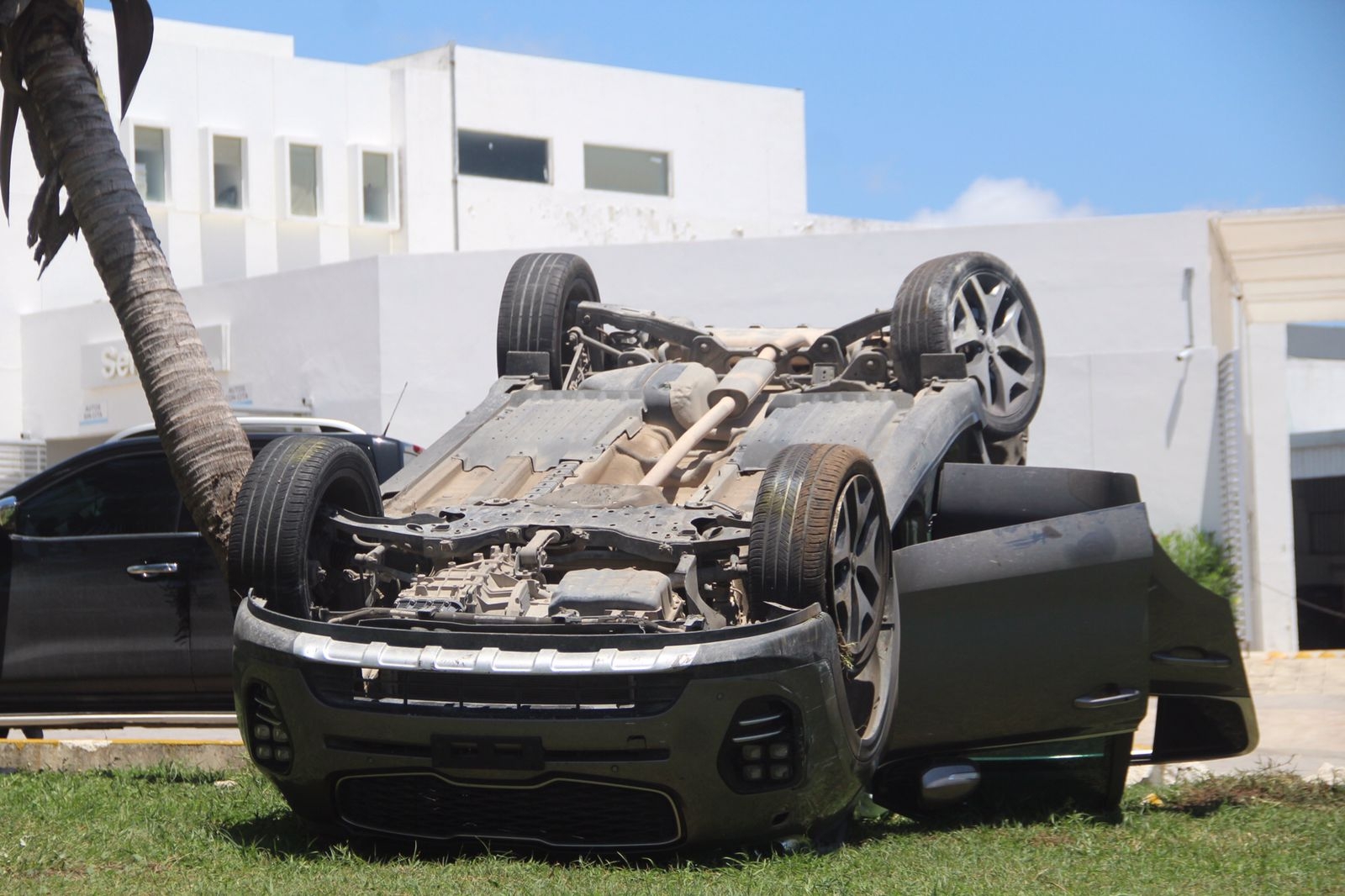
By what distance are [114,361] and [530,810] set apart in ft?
66.9

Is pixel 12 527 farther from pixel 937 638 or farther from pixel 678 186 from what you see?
pixel 678 186

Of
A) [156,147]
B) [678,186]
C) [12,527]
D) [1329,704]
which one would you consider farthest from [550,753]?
[678,186]

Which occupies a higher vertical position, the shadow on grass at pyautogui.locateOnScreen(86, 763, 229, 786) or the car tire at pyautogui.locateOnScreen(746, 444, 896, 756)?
the car tire at pyautogui.locateOnScreen(746, 444, 896, 756)

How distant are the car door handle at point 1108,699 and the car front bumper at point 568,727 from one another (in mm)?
1014

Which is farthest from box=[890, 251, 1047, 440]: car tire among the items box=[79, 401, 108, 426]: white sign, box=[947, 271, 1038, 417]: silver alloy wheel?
box=[79, 401, 108, 426]: white sign

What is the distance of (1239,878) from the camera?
5.23 meters

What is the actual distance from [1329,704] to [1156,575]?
15.7 feet

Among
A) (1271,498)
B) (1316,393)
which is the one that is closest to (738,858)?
(1271,498)

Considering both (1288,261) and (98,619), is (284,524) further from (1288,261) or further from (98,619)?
(1288,261)

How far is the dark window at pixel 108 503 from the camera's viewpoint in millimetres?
8141

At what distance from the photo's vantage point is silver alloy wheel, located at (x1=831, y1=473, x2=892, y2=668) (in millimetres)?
5535

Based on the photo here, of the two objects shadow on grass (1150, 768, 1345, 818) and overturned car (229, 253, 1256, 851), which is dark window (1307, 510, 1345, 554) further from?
overturned car (229, 253, 1256, 851)

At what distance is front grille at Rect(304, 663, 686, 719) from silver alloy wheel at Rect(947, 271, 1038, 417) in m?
2.87

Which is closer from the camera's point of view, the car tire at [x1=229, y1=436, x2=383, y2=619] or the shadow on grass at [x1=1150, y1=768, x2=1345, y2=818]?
the car tire at [x1=229, y1=436, x2=383, y2=619]
